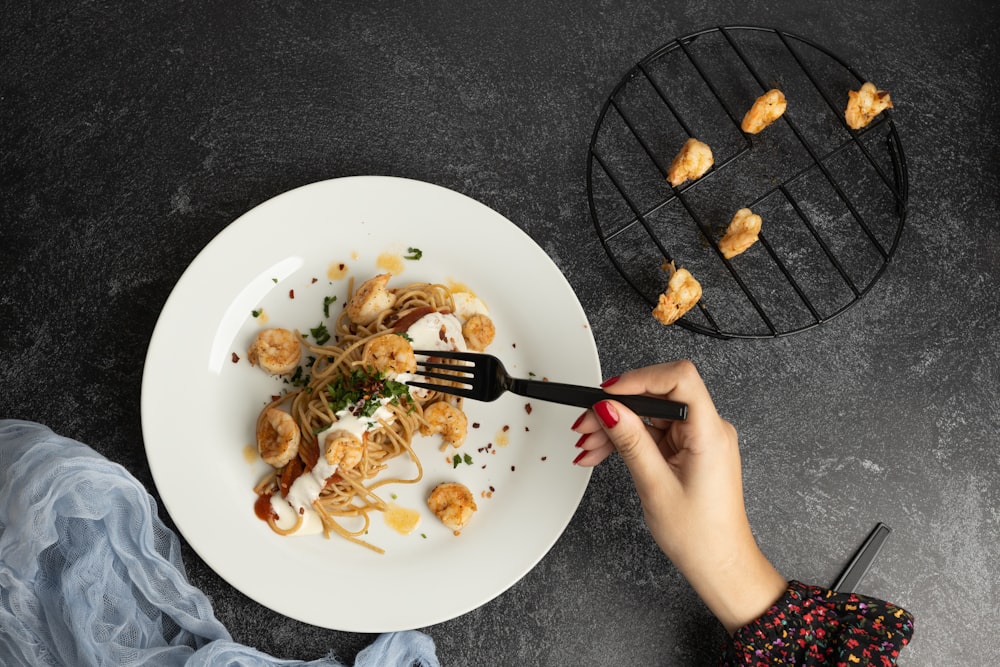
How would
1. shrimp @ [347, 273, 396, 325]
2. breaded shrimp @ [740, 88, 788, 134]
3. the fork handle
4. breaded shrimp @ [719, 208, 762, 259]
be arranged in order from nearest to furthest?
1. the fork handle
2. shrimp @ [347, 273, 396, 325]
3. breaded shrimp @ [719, 208, 762, 259]
4. breaded shrimp @ [740, 88, 788, 134]

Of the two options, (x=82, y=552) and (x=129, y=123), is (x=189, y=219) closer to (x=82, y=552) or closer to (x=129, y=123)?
(x=129, y=123)

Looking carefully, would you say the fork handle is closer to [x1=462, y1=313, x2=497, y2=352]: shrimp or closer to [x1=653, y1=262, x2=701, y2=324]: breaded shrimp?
[x1=462, y1=313, x2=497, y2=352]: shrimp

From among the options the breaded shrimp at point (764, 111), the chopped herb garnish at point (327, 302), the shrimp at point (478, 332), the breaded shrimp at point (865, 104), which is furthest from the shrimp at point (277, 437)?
the breaded shrimp at point (865, 104)

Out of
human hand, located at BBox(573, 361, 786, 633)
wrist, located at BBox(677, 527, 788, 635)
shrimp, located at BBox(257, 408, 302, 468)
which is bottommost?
wrist, located at BBox(677, 527, 788, 635)

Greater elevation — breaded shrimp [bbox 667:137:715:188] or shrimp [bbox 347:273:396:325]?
shrimp [bbox 347:273:396:325]

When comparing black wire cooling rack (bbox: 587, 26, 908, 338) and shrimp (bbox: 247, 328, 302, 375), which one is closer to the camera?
shrimp (bbox: 247, 328, 302, 375)

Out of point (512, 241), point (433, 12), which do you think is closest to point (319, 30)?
point (433, 12)

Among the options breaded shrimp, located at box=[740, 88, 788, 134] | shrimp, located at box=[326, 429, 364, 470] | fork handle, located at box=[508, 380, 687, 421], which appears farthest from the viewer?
breaded shrimp, located at box=[740, 88, 788, 134]

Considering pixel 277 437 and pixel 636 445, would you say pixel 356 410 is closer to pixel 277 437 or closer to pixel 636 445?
pixel 277 437

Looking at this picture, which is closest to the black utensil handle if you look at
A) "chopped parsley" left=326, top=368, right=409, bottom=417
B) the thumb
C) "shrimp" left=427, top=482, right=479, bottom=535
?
the thumb
